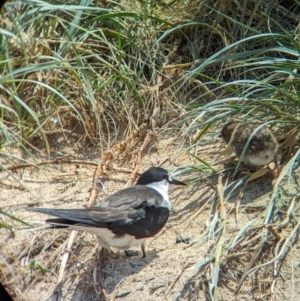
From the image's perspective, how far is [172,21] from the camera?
6094mm

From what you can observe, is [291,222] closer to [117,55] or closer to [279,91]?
[279,91]

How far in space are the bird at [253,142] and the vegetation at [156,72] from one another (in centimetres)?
8

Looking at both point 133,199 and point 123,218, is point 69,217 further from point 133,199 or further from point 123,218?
point 133,199

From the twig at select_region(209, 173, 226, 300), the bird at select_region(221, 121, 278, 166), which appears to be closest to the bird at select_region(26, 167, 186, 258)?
the twig at select_region(209, 173, 226, 300)

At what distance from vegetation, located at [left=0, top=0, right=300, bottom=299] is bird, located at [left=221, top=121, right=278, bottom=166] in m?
0.08

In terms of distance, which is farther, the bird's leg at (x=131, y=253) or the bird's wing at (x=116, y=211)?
the bird's leg at (x=131, y=253)

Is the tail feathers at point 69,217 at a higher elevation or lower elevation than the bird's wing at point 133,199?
higher

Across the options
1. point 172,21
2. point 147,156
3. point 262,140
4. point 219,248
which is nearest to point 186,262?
point 219,248

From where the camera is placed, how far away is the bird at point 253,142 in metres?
4.96

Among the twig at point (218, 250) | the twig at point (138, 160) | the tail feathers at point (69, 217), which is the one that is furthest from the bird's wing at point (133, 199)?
the twig at point (138, 160)

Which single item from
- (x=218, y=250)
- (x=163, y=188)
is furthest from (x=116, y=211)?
(x=218, y=250)

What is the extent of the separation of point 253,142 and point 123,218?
0.99 m

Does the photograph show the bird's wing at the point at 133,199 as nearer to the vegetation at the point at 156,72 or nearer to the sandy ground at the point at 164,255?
the sandy ground at the point at 164,255

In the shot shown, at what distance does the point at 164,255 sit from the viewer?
4711mm
